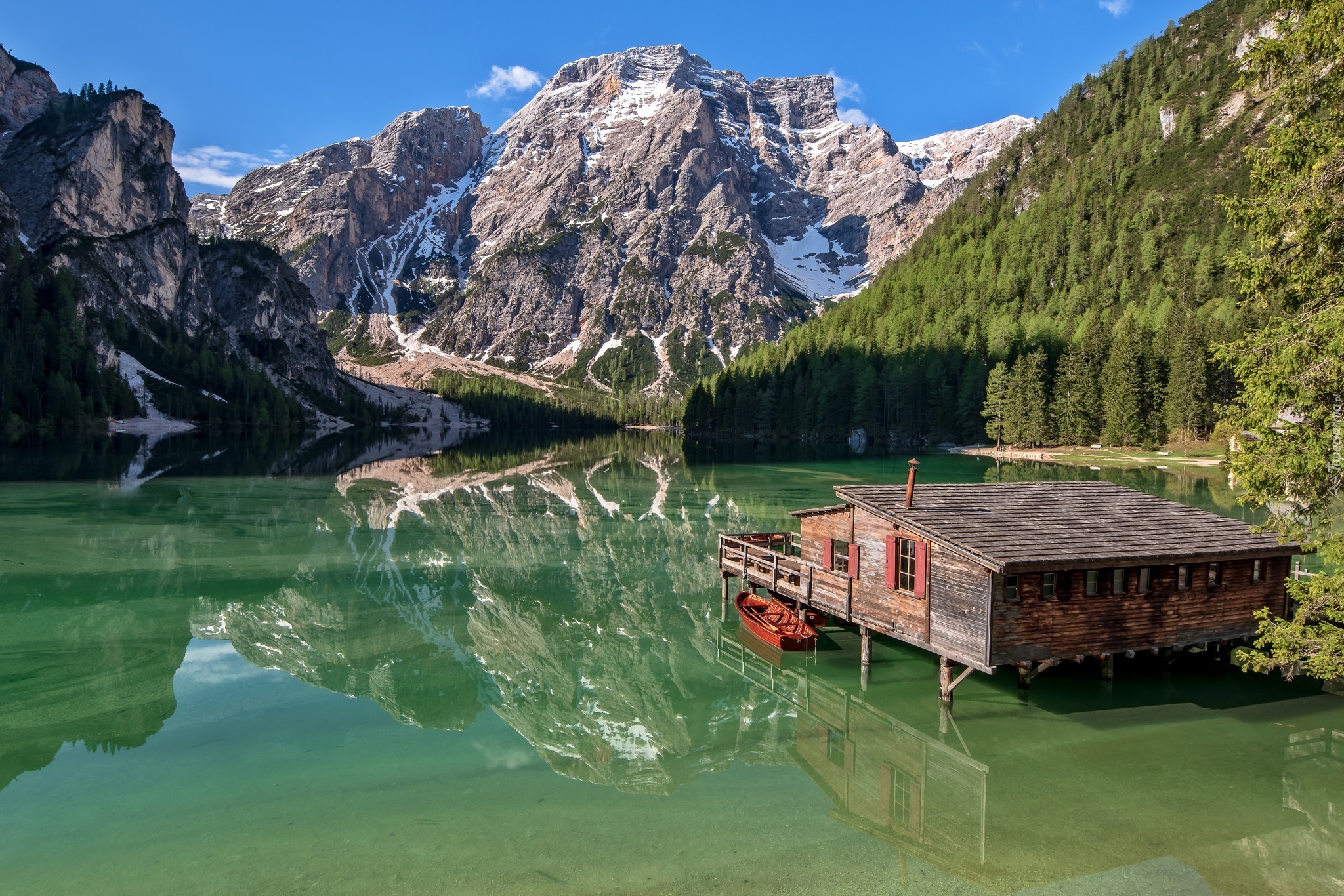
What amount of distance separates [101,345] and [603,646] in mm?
205390

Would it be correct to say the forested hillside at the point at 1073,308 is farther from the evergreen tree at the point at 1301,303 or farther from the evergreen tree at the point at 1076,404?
the evergreen tree at the point at 1301,303

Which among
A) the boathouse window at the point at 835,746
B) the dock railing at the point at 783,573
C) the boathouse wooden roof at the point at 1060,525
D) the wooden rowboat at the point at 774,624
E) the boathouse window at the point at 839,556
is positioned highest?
the boathouse wooden roof at the point at 1060,525

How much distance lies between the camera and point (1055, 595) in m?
18.9

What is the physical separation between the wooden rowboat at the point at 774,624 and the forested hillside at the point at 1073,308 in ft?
309

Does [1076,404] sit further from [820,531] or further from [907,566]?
[907,566]

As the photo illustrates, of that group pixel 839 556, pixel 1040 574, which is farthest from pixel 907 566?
pixel 839 556

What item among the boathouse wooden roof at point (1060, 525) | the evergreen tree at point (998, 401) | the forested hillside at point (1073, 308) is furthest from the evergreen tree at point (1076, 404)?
the boathouse wooden roof at point (1060, 525)

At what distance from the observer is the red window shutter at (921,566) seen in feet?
65.2

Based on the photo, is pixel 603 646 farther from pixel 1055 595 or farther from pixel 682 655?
pixel 1055 595

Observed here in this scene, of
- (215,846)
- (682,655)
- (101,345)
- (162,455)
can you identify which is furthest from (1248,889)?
(101,345)

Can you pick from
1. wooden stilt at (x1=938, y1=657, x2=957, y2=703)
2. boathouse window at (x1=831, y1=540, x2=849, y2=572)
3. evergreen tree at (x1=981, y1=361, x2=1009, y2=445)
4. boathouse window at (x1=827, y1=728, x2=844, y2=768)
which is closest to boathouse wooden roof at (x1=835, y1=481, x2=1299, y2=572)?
boathouse window at (x1=831, y1=540, x2=849, y2=572)

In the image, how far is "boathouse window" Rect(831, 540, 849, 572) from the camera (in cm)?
2425

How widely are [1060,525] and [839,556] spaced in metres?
6.68

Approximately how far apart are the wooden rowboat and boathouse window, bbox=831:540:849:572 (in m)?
2.23
